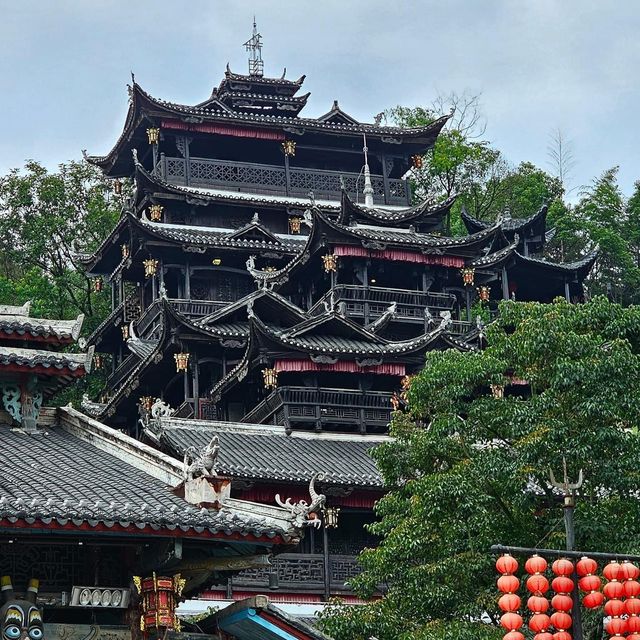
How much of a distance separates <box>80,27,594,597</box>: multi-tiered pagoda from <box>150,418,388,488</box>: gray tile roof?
7 cm

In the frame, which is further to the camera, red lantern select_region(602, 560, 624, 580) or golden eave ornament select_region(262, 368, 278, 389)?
golden eave ornament select_region(262, 368, 278, 389)

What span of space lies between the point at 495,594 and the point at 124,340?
92.1ft

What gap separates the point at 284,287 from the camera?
147 feet

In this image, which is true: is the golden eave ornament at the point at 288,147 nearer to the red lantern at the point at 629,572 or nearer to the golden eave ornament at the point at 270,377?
the golden eave ornament at the point at 270,377

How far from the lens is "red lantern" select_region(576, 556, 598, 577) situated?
63.9 feet

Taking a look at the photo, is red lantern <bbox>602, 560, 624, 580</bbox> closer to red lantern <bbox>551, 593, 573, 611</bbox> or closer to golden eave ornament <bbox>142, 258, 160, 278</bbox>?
red lantern <bbox>551, 593, 573, 611</bbox>

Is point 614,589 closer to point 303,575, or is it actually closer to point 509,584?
point 509,584

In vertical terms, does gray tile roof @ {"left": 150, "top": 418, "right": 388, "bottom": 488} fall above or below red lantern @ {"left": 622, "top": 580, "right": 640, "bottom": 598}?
above

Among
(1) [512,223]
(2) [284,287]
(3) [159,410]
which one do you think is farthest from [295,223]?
(3) [159,410]

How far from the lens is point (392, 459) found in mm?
25562

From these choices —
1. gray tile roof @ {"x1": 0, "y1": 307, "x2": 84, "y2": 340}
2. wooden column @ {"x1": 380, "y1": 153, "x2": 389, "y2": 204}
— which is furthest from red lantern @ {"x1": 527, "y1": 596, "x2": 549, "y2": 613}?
wooden column @ {"x1": 380, "y1": 153, "x2": 389, "y2": 204}

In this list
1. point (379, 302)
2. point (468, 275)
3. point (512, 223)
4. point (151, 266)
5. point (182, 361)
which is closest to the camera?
point (182, 361)

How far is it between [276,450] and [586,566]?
16.5m

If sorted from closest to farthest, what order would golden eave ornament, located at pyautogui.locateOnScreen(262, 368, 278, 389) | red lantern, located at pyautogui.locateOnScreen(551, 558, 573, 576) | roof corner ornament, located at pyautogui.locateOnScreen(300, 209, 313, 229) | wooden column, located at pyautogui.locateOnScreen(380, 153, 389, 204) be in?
red lantern, located at pyautogui.locateOnScreen(551, 558, 573, 576), golden eave ornament, located at pyautogui.locateOnScreen(262, 368, 278, 389), roof corner ornament, located at pyautogui.locateOnScreen(300, 209, 313, 229), wooden column, located at pyautogui.locateOnScreen(380, 153, 389, 204)
